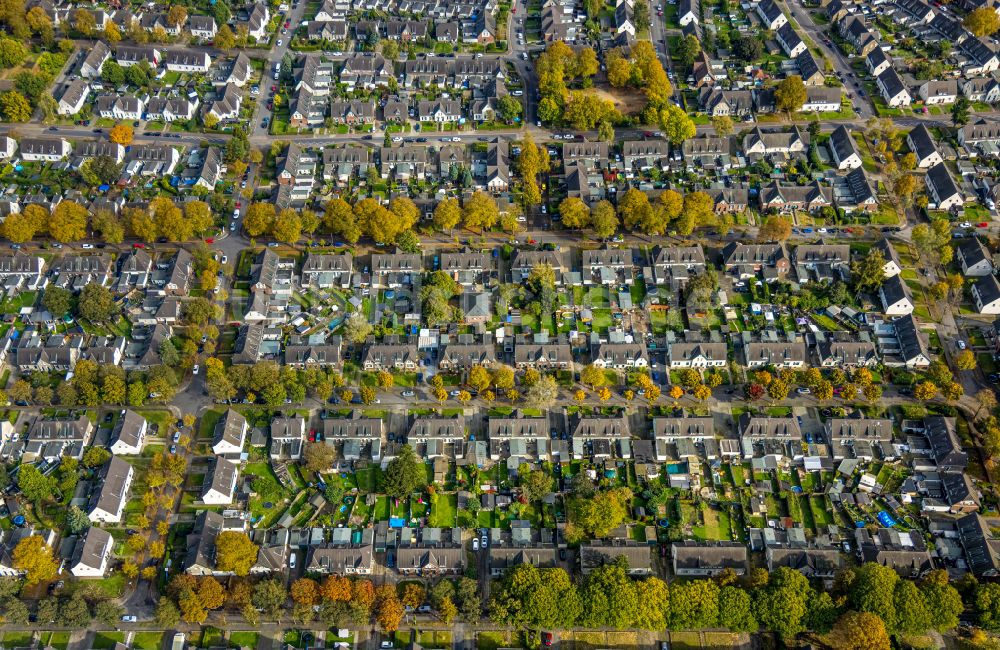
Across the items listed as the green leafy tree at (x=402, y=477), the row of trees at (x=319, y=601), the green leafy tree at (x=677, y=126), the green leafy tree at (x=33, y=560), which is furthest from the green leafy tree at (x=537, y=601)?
the green leafy tree at (x=677, y=126)

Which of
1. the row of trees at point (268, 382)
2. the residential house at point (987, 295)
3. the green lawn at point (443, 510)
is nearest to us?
the green lawn at point (443, 510)

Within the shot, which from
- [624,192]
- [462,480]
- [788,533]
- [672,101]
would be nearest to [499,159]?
[624,192]

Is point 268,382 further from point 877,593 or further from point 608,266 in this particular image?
point 877,593

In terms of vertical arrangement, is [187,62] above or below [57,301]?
above

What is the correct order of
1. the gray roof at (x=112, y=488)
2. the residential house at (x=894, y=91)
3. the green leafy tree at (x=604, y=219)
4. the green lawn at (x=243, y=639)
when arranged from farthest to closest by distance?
the residential house at (x=894, y=91) → the green leafy tree at (x=604, y=219) → the gray roof at (x=112, y=488) → the green lawn at (x=243, y=639)

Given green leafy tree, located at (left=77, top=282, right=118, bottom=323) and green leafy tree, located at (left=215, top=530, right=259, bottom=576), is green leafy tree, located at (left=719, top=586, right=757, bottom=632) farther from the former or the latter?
green leafy tree, located at (left=77, top=282, right=118, bottom=323)

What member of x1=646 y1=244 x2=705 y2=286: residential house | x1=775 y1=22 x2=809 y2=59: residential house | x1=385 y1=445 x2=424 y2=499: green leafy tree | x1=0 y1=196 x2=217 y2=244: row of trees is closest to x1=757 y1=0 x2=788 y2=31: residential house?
x1=775 y1=22 x2=809 y2=59: residential house

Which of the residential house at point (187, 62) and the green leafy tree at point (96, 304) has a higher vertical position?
the residential house at point (187, 62)

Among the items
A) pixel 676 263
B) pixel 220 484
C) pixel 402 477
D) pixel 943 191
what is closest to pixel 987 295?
pixel 943 191

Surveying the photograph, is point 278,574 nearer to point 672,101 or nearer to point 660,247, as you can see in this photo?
point 660,247

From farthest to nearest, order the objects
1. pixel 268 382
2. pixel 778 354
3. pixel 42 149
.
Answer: pixel 42 149 → pixel 778 354 → pixel 268 382

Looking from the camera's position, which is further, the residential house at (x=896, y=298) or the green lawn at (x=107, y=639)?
the residential house at (x=896, y=298)

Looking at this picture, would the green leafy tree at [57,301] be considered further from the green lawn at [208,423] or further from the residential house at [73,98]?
the residential house at [73,98]
